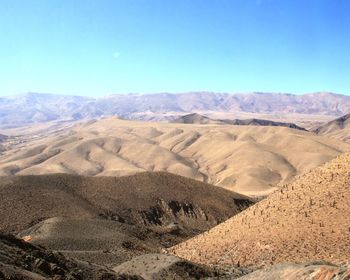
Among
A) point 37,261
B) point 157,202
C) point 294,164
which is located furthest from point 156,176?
point 294,164

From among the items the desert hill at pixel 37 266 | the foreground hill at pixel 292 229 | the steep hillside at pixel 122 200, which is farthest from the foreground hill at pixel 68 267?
the steep hillside at pixel 122 200

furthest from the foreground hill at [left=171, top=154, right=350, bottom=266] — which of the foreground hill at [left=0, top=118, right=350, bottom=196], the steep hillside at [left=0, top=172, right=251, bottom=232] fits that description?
the foreground hill at [left=0, top=118, right=350, bottom=196]

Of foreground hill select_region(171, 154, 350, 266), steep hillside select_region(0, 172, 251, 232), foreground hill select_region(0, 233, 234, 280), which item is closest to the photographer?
foreground hill select_region(0, 233, 234, 280)

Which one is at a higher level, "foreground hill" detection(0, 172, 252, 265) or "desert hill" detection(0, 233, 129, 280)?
"desert hill" detection(0, 233, 129, 280)

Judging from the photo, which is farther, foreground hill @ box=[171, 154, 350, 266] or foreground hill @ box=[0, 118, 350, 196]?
foreground hill @ box=[0, 118, 350, 196]

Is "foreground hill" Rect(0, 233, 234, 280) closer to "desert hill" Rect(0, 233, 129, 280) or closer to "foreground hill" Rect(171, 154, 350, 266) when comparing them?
"desert hill" Rect(0, 233, 129, 280)

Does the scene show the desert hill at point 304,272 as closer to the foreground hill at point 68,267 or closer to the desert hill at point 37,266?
the foreground hill at point 68,267

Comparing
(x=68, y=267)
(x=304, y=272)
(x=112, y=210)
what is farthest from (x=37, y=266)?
(x=112, y=210)

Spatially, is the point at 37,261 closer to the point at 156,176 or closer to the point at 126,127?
the point at 156,176
